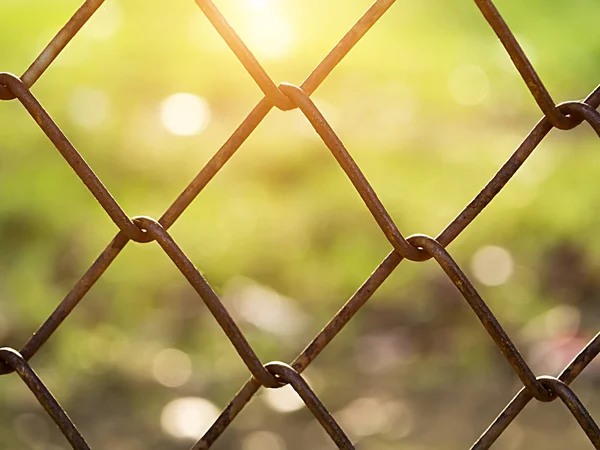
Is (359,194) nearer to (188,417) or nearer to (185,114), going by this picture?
(188,417)

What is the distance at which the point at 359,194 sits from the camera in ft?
2.79

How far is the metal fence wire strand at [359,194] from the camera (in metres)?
0.78

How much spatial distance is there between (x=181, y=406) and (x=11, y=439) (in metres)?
0.36

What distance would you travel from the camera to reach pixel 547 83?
3.77 m

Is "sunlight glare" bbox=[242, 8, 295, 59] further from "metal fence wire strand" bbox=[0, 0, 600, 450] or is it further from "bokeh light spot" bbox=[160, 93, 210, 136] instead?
"metal fence wire strand" bbox=[0, 0, 600, 450]

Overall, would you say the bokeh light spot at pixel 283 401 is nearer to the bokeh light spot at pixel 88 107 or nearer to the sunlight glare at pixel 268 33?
the bokeh light spot at pixel 88 107

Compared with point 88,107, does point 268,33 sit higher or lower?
higher

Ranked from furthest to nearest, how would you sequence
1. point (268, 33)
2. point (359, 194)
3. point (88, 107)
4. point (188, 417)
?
point (268, 33) < point (88, 107) < point (188, 417) < point (359, 194)

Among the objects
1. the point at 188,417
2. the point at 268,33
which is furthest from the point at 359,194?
the point at 268,33

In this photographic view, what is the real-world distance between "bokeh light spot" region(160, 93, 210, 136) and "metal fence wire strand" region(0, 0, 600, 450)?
8.71 ft

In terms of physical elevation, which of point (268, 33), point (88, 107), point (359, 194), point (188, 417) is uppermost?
point (268, 33)

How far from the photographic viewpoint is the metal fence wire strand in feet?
2.56

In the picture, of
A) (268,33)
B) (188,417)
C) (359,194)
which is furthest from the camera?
(268,33)

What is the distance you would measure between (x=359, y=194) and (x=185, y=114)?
2923mm
